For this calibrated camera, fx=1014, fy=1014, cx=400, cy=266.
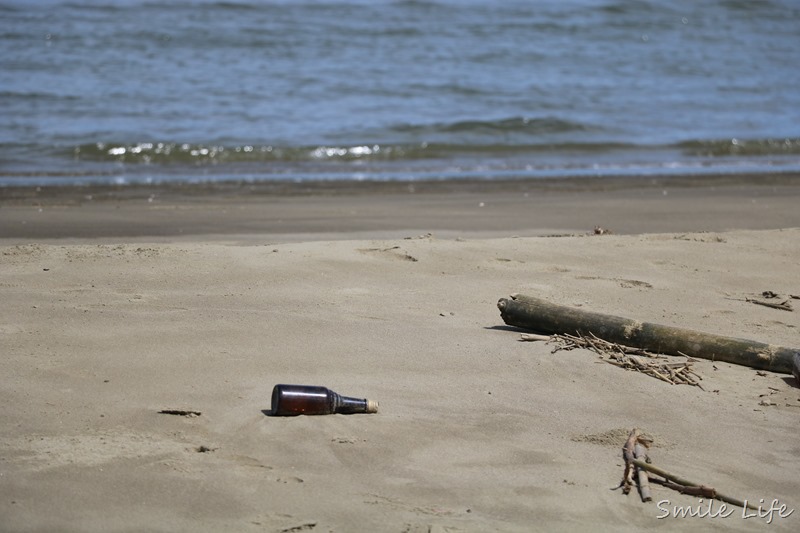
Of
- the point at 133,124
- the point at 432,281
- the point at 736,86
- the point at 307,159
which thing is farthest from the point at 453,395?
the point at 736,86

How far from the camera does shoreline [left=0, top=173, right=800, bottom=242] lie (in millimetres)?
7684

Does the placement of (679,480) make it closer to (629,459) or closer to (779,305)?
(629,459)

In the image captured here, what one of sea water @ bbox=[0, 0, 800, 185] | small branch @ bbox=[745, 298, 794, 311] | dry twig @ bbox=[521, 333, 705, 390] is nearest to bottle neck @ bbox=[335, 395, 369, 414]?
dry twig @ bbox=[521, 333, 705, 390]

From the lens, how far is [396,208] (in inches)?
351

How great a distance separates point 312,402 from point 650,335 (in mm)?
1625

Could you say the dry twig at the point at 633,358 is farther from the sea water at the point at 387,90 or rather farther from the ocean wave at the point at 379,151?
the ocean wave at the point at 379,151

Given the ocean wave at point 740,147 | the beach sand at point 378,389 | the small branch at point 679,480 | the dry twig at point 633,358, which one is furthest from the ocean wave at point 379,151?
the small branch at point 679,480

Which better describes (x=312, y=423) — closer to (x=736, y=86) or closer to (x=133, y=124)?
(x=133, y=124)

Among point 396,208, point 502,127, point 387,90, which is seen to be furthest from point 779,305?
point 387,90

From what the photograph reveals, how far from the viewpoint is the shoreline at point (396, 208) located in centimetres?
768

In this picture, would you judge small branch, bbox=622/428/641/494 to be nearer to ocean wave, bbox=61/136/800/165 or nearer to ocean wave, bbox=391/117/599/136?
ocean wave, bbox=61/136/800/165

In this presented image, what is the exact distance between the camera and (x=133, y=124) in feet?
45.5

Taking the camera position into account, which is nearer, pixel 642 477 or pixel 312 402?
pixel 642 477

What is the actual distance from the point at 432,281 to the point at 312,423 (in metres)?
2.08
